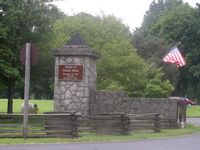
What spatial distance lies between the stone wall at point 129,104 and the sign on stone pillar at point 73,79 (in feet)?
3.82

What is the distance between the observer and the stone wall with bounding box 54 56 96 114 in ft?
91.0

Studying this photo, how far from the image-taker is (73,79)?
90.9 ft

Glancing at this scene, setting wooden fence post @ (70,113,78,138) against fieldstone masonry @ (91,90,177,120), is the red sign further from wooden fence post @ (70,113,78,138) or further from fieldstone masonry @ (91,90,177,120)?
wooden fence post @ (70,113,78,138)

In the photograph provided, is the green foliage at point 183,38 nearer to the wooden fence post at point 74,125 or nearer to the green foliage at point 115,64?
the green foliage at point 115,64

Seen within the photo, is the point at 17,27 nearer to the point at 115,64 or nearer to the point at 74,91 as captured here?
the point at 115,64

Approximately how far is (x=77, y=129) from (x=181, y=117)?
1255 centimetres

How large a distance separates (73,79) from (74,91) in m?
0.62

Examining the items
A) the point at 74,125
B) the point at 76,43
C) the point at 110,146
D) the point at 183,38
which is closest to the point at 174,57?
the point at 76,43

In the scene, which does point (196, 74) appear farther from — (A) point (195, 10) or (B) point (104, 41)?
(B) point (104, 41)

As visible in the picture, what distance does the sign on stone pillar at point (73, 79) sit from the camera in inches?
1091

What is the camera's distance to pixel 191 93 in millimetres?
97000

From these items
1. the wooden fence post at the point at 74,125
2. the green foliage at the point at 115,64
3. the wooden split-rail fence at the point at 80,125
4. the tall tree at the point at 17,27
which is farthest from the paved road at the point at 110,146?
the green foliage at the point at 115,64

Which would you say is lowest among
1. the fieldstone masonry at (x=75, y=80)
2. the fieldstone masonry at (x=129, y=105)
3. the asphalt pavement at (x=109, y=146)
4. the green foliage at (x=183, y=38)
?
the asphalt pavement at (x=109, y=146)

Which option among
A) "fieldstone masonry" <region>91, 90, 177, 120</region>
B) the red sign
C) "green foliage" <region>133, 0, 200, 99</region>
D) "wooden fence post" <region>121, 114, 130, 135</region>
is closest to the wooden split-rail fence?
"wooden fence post" <region>121, 114, 130, 135</region>
